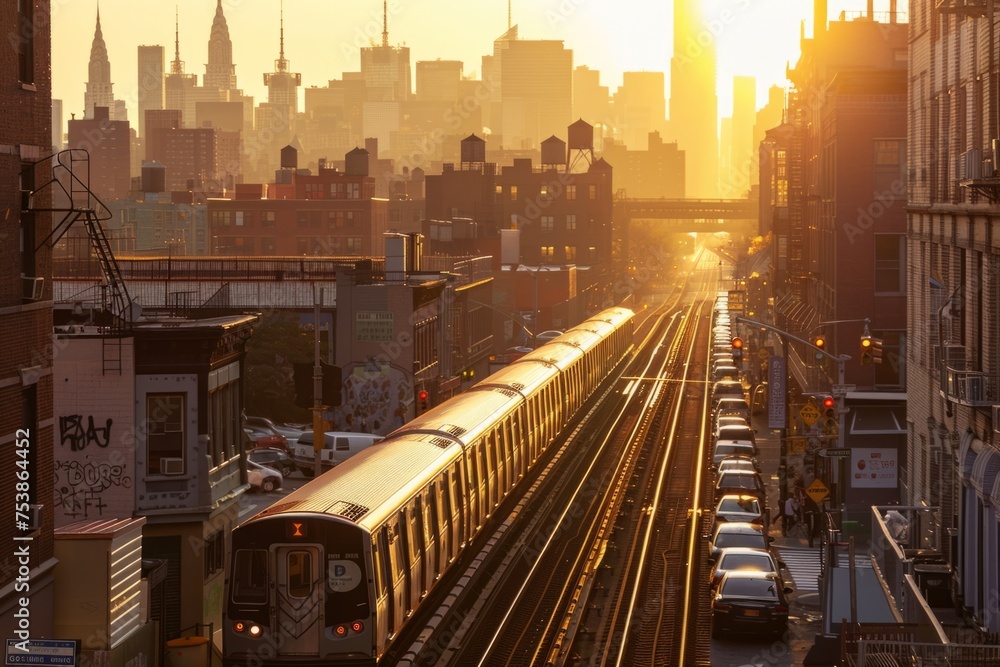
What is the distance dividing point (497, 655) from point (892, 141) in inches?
1165

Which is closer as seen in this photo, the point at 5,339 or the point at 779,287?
the point at 5,339

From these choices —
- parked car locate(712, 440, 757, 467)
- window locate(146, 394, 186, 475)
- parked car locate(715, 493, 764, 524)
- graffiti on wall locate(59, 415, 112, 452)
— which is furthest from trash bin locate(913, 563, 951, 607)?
parked car locate(712, 440, 757, 467)

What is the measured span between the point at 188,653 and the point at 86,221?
255 inches

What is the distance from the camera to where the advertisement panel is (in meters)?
40.5

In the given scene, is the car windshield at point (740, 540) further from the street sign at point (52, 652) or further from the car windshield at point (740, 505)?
the street sign at point (52, 652)

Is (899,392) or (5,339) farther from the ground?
(5,339)

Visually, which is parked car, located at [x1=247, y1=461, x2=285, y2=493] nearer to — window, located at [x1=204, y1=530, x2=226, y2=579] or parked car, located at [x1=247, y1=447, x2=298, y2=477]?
parked car, located at [x1=247, y1=447, x2=298, y2=477]

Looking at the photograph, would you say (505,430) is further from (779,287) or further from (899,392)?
(779,287)

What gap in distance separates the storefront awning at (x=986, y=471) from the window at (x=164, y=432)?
12.5 m

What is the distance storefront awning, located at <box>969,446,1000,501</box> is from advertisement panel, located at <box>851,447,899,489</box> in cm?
1919

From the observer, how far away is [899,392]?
4306cm

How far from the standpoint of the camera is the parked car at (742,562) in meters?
26.5

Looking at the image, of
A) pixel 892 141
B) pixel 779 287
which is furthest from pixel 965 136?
pixel 779 287

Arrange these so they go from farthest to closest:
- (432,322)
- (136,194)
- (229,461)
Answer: (136,194) → (432,322) → (229,461)
